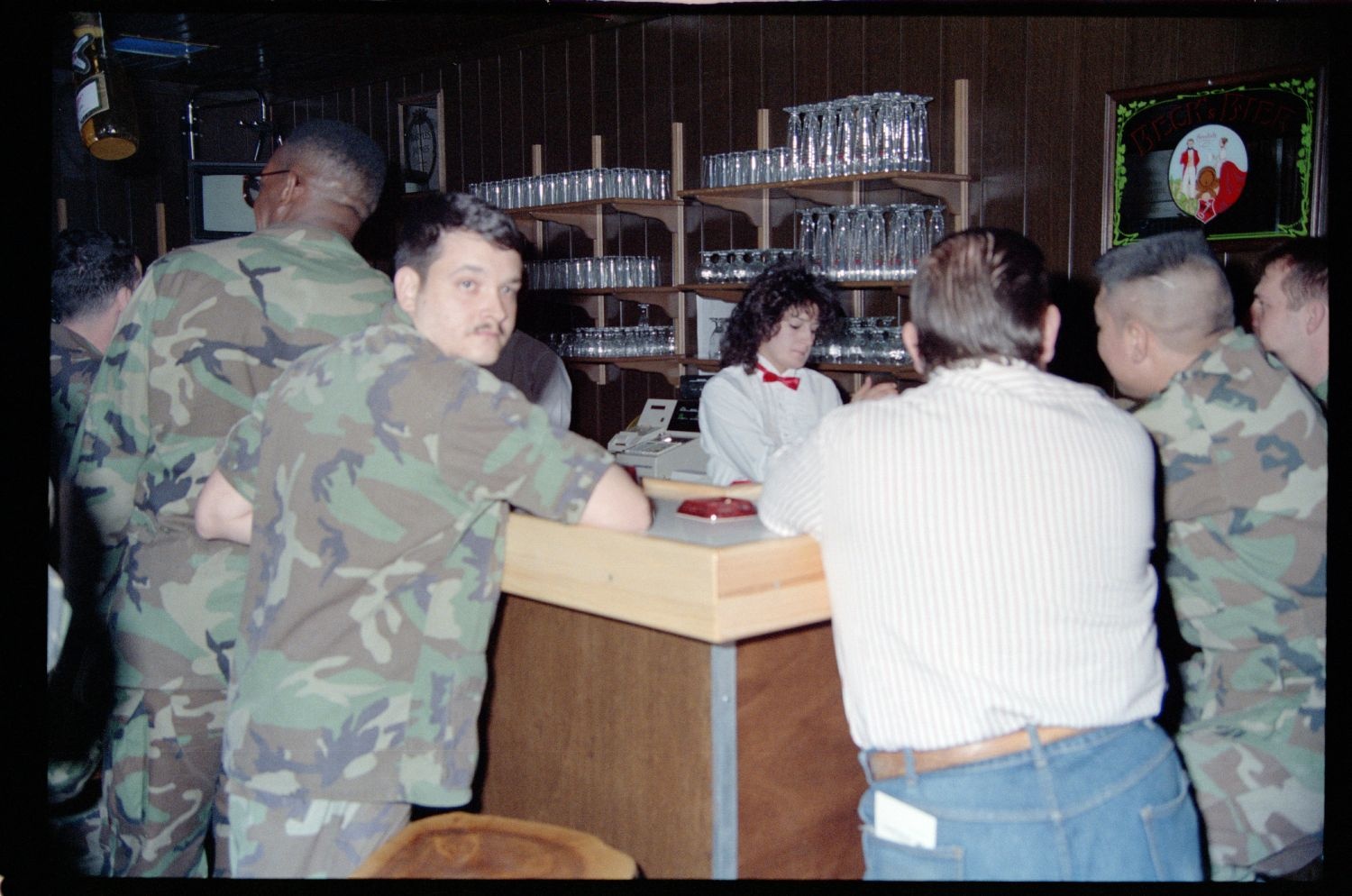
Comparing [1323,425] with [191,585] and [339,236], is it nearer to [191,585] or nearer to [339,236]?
[339,236]

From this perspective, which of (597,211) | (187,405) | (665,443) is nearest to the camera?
(187,405)

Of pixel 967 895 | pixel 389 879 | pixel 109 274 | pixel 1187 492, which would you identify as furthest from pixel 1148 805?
pixel 109 274

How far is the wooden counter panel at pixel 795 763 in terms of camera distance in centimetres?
173

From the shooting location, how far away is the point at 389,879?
164 centimetres

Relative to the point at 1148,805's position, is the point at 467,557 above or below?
above

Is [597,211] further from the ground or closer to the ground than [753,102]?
closer to the ground

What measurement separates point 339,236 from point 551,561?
3.04ft

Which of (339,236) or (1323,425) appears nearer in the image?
(1323,425)

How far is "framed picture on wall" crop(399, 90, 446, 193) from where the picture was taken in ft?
20.5

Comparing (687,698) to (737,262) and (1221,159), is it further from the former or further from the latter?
(737,262)

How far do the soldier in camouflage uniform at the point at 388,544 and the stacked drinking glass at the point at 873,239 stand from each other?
8.12 feet

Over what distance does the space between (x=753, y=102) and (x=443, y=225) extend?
11.1ft

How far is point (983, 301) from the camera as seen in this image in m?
1.51

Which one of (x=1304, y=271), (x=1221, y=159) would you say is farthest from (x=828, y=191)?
(x=1304, y=271)
